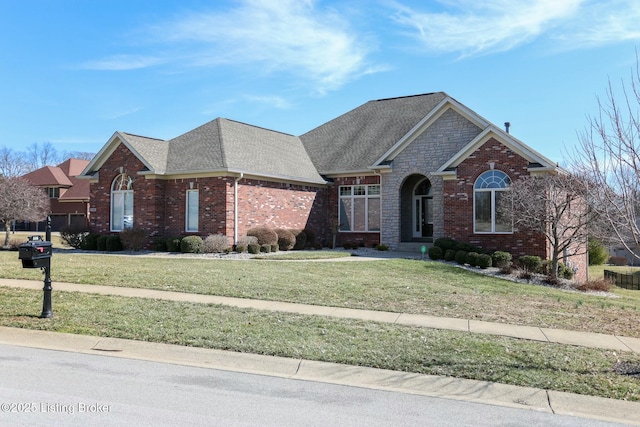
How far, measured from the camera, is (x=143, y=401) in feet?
19.1

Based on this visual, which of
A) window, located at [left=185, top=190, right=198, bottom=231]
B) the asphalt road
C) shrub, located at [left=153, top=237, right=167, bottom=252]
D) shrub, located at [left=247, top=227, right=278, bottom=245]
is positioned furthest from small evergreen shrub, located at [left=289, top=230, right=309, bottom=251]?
the asphalt road

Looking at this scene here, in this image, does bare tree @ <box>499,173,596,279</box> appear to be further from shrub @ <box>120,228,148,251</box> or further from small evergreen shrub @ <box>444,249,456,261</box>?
shrub @ <box>120,228,148,251</box>

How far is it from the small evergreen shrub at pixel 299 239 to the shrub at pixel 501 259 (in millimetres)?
9562

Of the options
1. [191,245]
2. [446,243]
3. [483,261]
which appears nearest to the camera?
[483,261]

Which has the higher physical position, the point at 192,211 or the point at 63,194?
the point at 63,194

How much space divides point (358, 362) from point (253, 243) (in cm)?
1632

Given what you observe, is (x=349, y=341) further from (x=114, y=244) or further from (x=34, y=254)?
(x=114, y=244)

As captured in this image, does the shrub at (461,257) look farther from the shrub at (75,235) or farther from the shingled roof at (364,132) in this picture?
the shrub at (75,235)

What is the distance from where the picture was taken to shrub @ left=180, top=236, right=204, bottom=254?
22.5 m

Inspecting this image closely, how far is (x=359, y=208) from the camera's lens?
1096 inches

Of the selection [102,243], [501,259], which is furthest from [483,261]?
[102,243]

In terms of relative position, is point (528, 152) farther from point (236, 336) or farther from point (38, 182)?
point (38, 182)

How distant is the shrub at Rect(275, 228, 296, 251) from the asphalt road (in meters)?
17.8

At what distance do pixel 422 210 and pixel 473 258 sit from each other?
7.66 meters
